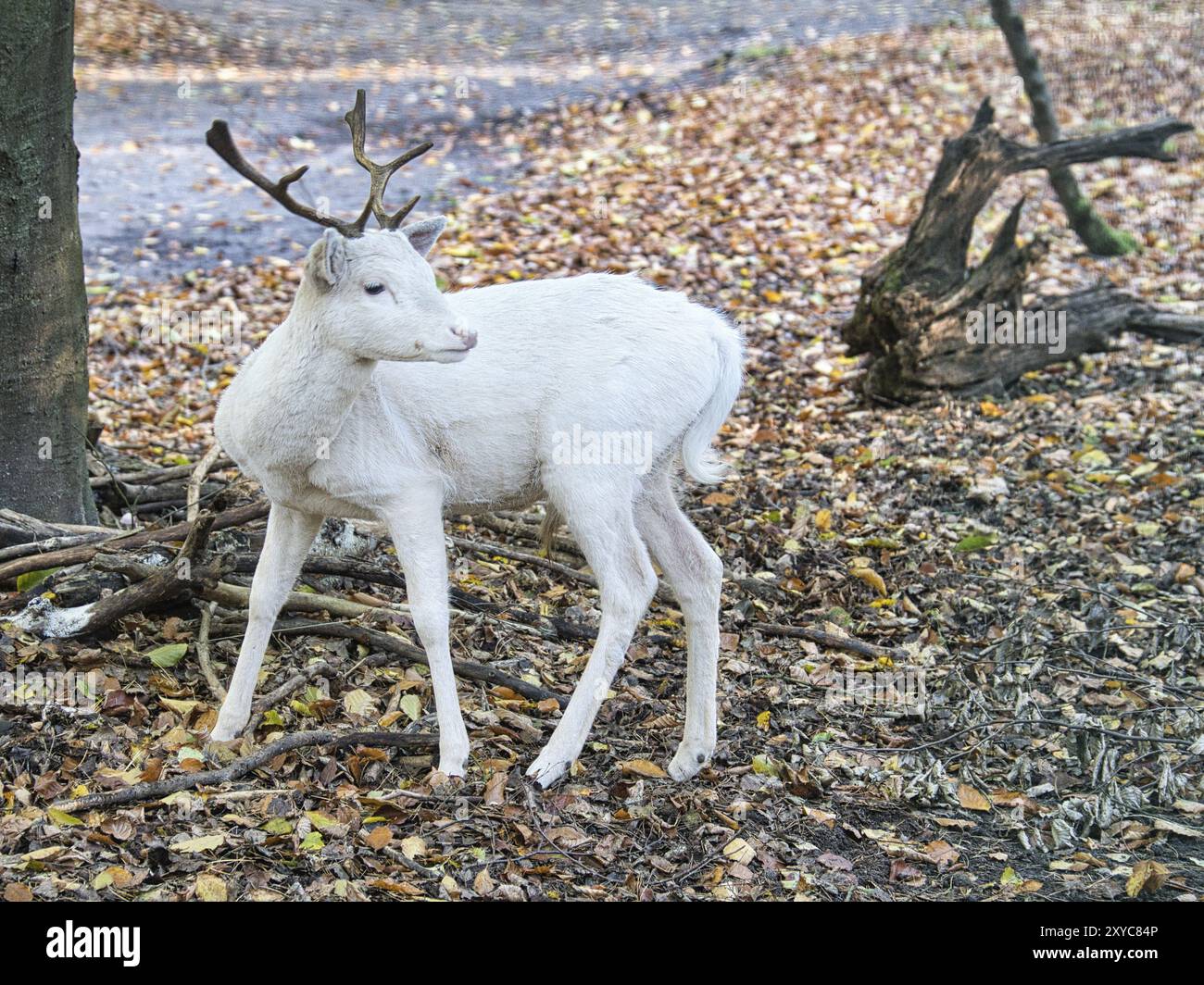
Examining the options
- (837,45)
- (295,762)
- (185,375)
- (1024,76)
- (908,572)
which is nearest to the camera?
(295,762)

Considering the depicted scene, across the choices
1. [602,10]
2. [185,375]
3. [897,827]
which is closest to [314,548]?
[897,827]

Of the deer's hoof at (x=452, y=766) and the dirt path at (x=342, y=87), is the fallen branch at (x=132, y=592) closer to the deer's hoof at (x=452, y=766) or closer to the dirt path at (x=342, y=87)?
the deer's hoof at (x=452, y=766)

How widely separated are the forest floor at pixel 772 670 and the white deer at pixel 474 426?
360 millimetres

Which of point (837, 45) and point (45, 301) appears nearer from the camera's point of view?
point (45, 301)

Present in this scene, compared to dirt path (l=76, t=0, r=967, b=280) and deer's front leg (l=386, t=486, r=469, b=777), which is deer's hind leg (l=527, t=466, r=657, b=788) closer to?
deer's front leg (l=386, t=486, r=469, b=777)

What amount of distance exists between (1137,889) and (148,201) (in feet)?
36.0

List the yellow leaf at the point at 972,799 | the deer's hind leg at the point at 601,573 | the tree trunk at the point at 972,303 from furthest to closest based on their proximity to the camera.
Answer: the tree trunk at the point at 972,303, the yellow leaf at the point at 972,799, the deer's hind leg at the point at 601,573

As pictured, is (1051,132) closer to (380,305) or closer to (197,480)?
(197,480)

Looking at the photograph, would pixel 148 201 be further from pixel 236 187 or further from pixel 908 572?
pixel 908 572

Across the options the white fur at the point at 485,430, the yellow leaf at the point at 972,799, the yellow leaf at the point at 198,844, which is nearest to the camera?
the yellow leaf at the point at 198,844

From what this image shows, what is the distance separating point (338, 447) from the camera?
4547mm

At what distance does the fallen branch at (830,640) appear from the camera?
238 inches

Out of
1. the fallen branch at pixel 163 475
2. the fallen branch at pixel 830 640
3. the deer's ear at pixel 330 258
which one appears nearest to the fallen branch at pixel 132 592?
the fallen branch at pixel 163 475

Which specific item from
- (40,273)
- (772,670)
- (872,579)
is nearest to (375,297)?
(40,273)
